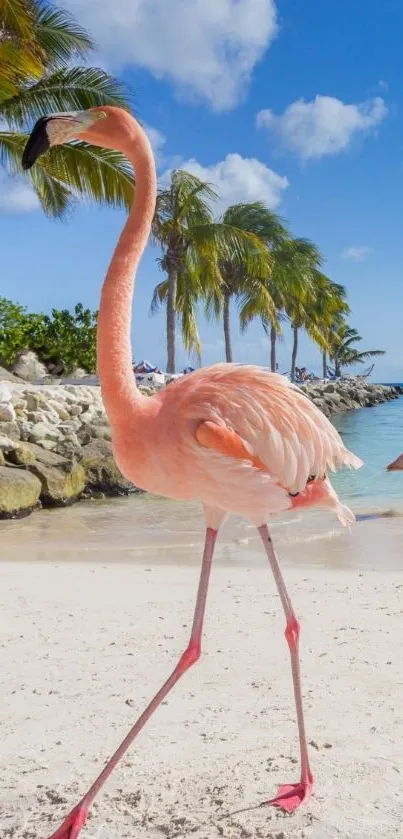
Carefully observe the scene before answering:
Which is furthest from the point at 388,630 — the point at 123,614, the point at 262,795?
the point at 262,795

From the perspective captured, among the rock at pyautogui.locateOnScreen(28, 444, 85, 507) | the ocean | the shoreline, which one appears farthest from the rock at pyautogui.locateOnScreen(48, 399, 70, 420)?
the shoreline

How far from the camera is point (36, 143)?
7.62ft

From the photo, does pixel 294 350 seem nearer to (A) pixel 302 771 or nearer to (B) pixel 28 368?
(B) pixel 28 368

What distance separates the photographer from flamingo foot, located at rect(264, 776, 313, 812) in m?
2.52

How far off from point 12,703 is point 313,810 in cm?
151

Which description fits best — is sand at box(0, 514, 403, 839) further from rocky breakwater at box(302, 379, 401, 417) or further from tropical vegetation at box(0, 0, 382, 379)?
rocky breakwater at box(302, 379, 401, 417)

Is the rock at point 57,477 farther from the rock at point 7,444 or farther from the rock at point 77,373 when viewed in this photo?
the rock at point 77,373

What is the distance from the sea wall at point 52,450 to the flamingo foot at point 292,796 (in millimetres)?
7715

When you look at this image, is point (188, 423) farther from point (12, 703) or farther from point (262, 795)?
point (12, 703)

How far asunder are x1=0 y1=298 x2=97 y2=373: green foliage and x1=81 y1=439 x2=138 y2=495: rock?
1024cm

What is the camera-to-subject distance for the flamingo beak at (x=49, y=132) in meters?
2.31

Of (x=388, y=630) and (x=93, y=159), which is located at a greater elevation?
(x=93, y=159)


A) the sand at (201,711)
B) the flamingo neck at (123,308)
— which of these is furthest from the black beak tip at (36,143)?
the sand at (201,711)

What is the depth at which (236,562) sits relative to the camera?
7.00 metres
